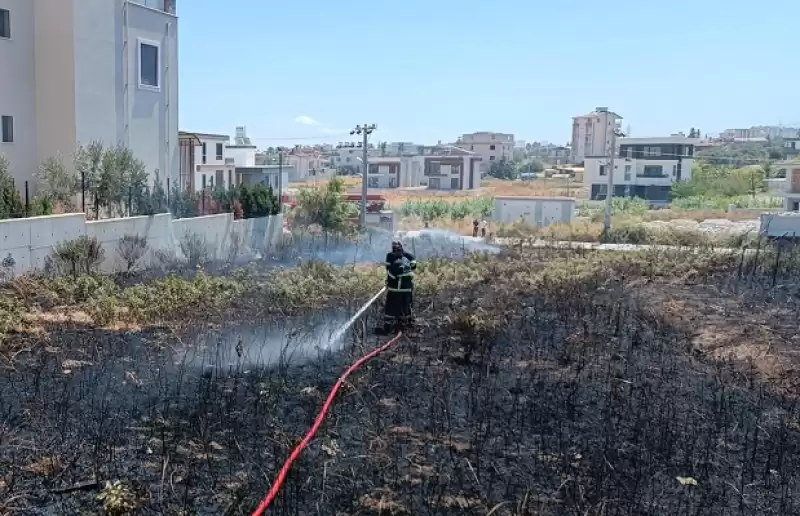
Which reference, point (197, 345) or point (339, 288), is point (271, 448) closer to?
point (197, 345)

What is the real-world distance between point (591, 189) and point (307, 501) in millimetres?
70725

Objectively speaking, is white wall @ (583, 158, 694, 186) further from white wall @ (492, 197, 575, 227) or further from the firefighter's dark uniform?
the firefighter's dark uniform

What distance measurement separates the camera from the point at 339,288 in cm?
1265

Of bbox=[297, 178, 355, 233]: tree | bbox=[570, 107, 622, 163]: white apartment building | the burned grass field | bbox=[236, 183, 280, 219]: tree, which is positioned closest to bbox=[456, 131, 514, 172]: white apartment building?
bbox=[570, 107, 622, 163]: white apartment building

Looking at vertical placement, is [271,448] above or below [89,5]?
below

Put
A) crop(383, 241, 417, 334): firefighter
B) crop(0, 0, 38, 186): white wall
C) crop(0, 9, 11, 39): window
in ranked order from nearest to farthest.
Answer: crop(383, 241, 417, 334): firefighter → crop(0, 9, 11, 39): window → crop(0, 0, 38, 186): white wall

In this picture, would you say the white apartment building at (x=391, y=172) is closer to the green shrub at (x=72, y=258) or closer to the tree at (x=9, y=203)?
the tree at (x=9, y=203)

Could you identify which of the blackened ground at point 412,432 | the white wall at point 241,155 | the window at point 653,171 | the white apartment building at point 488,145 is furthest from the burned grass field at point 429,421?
the white apartment building at point 488,145

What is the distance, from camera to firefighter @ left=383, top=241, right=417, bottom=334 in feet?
30.7

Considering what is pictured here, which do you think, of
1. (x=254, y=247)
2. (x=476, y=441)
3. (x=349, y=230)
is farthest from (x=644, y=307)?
(x=349, y=230)

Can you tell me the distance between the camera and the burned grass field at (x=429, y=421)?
4820mm

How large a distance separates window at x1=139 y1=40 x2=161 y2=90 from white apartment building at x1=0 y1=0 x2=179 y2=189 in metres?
0.09

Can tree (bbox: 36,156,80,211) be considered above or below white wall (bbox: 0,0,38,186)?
below

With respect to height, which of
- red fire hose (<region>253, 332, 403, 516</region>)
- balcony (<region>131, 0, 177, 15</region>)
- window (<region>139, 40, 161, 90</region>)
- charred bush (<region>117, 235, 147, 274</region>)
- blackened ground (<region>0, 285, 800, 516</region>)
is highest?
balcony (<region>131, 0, 177, 15</region>)
